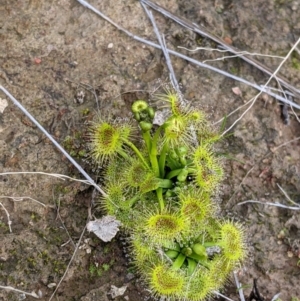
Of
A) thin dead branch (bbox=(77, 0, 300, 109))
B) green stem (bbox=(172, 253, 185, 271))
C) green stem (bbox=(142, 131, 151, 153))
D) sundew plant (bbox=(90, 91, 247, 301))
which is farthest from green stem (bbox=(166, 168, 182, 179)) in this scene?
thin dead branch (bbox=(77, 0, 300, 109))

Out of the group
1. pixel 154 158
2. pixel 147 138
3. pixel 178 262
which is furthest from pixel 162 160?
pixel 178 262

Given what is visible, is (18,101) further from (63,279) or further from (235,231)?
(235,231)

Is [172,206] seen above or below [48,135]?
below

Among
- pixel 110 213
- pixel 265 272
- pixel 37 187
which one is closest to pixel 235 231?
pixel 265 272

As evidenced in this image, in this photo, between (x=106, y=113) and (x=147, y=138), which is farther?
(x=106, y=113)

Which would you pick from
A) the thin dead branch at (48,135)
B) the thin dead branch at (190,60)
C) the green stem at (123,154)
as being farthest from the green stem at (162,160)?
the thin dead branch at (190,60)

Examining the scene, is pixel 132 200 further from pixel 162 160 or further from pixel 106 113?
pixel 106 113
